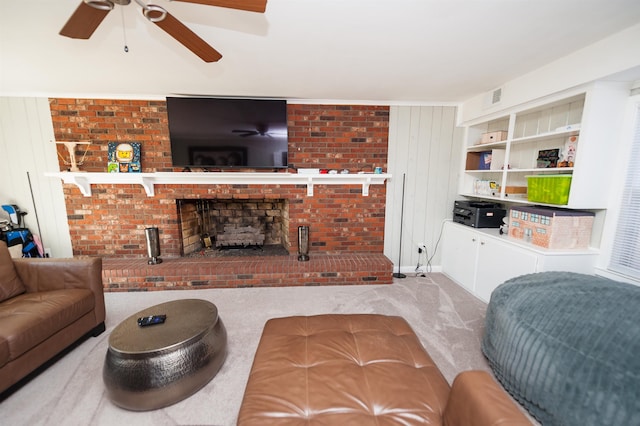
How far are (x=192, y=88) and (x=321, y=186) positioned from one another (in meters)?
1.83

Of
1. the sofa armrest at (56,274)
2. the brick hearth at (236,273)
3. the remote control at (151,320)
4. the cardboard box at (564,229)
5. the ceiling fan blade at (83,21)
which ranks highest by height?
the ceiling fan blade at (83,21)

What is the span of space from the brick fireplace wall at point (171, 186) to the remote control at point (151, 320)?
182 centimetres

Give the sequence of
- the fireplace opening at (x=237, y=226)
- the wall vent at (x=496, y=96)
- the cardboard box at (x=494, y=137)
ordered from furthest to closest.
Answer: the fireplace opening at (x=237, y=226) < the cardboard box at (x=494, y=137) < the wall vent at (x=496, y=96)

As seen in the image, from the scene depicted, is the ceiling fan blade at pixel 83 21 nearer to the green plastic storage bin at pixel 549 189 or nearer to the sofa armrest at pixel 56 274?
the sofa armrest at pixel 56 274

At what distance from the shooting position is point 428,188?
10.8 ft

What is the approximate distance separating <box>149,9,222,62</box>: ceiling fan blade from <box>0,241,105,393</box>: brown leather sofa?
1.82 meters

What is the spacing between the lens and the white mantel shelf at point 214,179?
2895 mm

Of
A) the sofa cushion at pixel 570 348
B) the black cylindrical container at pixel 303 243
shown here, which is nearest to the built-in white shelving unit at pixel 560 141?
the sofa cushion at pixel 570 348

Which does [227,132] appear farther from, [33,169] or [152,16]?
[33,169]

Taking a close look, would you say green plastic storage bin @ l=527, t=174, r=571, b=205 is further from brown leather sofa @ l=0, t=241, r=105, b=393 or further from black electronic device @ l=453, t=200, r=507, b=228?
brown leather sofa @ l=0, t=241, r=105, b=393

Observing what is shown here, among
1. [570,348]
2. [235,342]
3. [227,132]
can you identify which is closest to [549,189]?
[570,348]

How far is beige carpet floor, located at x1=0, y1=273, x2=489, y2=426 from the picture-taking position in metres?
1.35

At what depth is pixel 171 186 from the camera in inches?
123

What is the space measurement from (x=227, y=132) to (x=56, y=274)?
6.61ft
